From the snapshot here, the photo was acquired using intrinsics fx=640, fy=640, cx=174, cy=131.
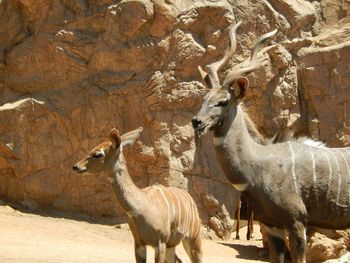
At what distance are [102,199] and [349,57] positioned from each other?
16.6 feet

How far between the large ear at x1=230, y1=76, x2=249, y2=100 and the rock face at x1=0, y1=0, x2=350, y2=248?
627 centimetres

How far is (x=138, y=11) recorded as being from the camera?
10.9m

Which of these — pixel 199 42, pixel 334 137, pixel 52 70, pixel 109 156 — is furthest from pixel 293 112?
pixel 109 156

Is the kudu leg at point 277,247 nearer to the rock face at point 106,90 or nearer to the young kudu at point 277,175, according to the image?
the young kudu at point 277,175

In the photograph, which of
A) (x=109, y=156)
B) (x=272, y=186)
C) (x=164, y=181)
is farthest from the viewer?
(x=164, y=181)

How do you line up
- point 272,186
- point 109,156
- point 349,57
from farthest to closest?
point 349,57 < point 109,156 < point 272,186

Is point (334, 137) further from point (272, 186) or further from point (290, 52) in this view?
point (272, 186)

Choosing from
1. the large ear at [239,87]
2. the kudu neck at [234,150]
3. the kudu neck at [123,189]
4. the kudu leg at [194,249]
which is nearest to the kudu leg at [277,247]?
the kudu neck at [234,150]

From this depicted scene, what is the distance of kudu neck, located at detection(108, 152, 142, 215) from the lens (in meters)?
5.79

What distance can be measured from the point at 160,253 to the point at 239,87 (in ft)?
6.07

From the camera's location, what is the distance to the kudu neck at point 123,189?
5.79m

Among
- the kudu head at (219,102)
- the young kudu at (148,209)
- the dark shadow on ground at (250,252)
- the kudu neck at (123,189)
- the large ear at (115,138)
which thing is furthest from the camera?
the dark shadow on ground at (250,252)

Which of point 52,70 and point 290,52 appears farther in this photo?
point 290,52

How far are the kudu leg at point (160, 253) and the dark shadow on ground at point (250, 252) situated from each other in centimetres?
421
